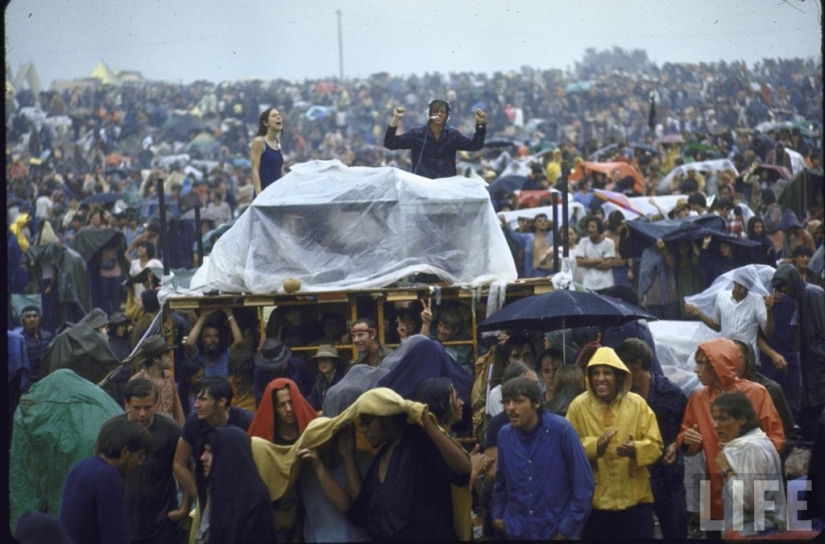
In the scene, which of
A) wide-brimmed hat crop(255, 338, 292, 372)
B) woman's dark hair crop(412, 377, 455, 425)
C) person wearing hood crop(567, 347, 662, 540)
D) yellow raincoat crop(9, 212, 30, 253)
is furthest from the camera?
yellow raincoat crop(9, 212, 30, 253)

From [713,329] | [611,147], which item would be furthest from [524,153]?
[713,329]

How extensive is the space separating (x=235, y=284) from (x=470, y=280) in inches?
72.8

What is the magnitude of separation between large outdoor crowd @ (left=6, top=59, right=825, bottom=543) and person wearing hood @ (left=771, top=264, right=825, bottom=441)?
0.06 feet

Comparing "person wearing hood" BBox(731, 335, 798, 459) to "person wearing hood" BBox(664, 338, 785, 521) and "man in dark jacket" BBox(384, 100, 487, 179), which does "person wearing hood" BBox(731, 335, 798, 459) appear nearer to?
"person wearing hood" BBox(664, 338, 785, 521)

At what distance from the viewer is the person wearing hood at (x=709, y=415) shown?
26.1ft

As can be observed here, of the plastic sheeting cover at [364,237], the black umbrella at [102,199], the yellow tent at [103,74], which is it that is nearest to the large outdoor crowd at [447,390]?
the black umbrella at [102,199]

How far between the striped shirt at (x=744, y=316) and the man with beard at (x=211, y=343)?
404cm

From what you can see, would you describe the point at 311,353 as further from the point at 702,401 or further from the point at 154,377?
the point at 702,401

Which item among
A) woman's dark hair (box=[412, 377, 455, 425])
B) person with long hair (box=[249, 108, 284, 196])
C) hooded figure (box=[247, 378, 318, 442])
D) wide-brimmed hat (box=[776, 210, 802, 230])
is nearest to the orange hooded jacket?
woman's dark hair (box=[412, 377, 455, 425])

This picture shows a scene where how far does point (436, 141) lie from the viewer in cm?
1211

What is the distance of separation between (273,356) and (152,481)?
2.38 metres

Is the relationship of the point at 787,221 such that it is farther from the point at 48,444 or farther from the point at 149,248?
the point at 48,444

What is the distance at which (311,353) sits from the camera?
11.2m

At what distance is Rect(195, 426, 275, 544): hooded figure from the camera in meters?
7.26
